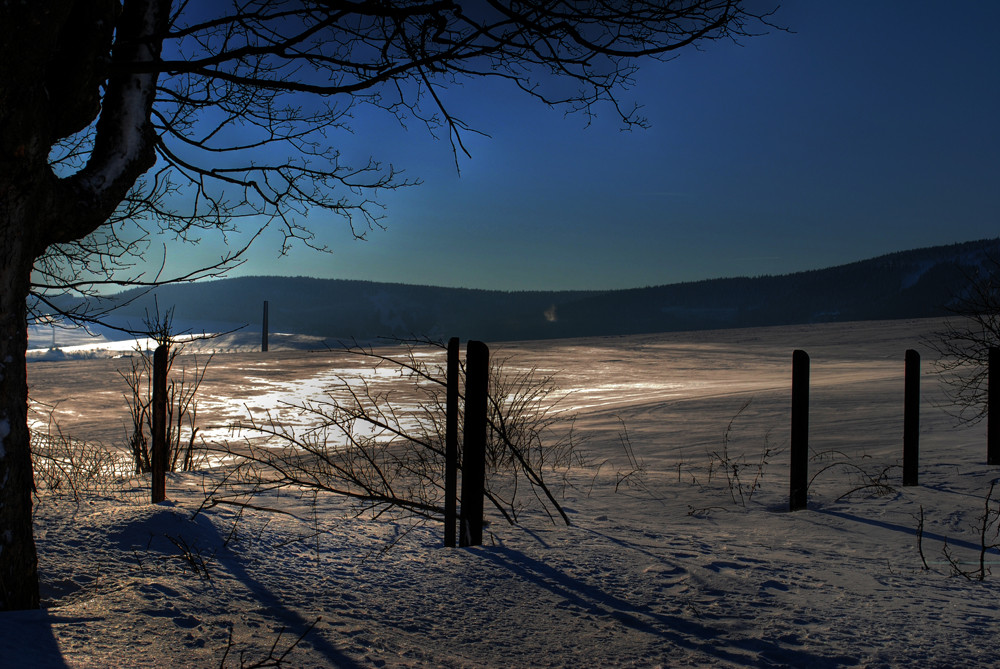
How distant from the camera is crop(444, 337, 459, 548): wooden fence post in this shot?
3768 mm

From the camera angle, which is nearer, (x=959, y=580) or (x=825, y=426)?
(x=959, y=580)

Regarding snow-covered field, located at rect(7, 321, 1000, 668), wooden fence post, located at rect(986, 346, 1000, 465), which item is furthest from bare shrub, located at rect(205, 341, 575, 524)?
wooden fence post, located at rect(986, 346, 1000, 465)

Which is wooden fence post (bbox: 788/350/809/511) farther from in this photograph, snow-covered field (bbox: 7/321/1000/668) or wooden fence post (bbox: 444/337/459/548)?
wooden fence post (bbox: 444/337/459/548)

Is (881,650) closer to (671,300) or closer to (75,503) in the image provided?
(75,503)

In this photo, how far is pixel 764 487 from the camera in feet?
20.3

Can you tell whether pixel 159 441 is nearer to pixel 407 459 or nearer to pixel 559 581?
pixel 407 459

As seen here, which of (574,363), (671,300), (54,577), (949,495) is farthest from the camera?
(671,300)

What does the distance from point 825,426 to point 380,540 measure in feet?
26.0

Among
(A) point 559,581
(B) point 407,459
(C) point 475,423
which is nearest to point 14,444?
(C) point 475,423

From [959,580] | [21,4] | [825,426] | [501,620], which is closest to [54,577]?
[501,620]

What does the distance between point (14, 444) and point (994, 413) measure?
7.85m

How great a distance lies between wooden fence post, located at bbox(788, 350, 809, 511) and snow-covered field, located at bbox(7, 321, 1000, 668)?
0.16m

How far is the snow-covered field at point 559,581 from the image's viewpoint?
8.64 ft

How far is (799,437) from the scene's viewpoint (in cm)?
539
